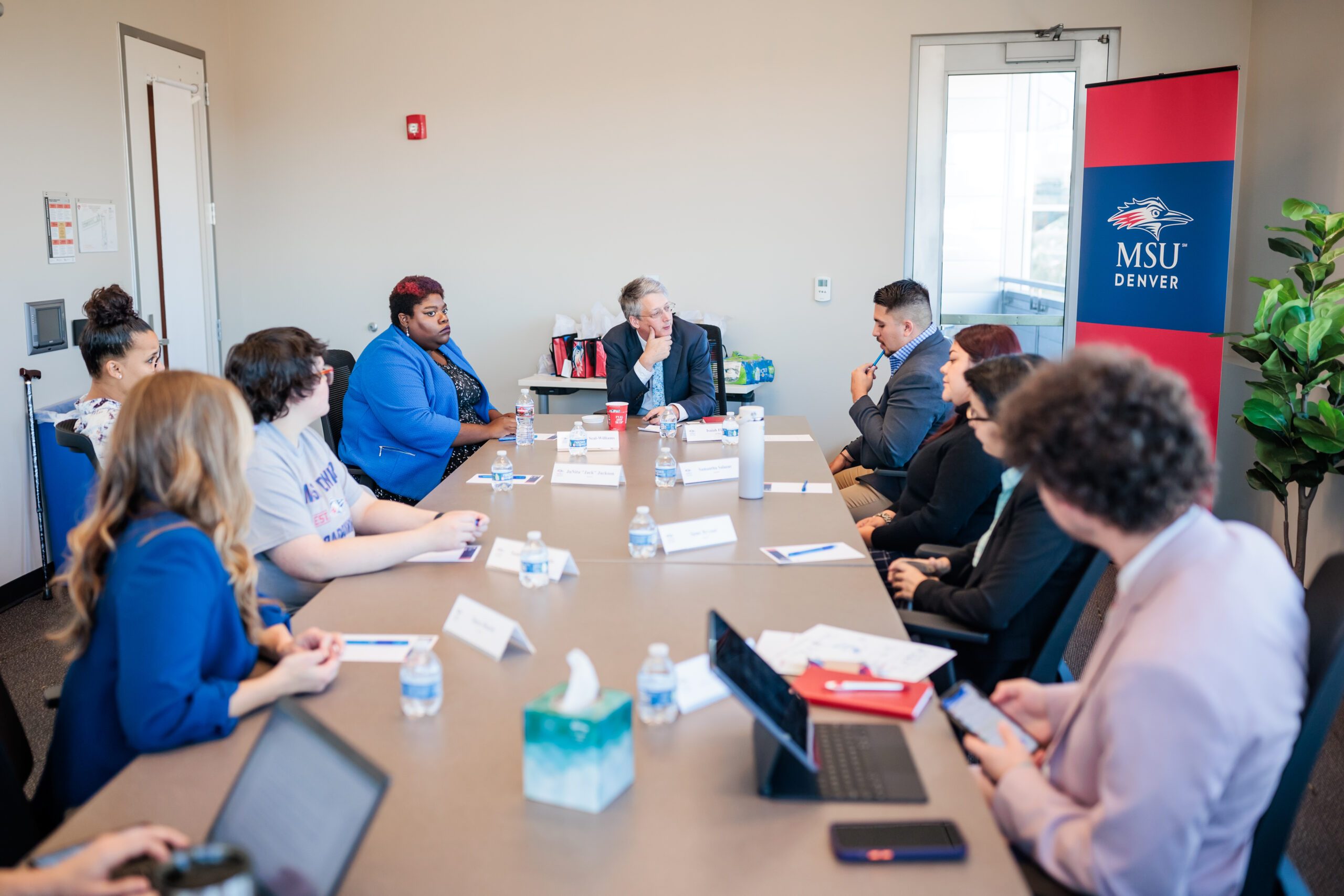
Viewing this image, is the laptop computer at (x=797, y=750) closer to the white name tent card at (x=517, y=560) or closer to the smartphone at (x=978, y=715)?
the smartphone at (x=978, y=715)

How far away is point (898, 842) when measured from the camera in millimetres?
1301

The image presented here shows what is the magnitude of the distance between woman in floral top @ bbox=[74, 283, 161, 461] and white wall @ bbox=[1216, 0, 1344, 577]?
4531 millimetres

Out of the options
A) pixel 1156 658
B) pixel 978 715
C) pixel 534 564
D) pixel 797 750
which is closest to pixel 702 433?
pixel 534 564

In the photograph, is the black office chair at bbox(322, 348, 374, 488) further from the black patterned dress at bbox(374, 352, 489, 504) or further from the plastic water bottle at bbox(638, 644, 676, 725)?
the plastic water bottle at bbox(638, 644, 676, 725)

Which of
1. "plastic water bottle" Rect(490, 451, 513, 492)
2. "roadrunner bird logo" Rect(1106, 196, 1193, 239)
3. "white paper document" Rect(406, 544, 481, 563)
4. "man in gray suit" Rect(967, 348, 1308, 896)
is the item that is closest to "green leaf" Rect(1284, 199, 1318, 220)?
"roadrunner bird logo" Rect(1106, 196, 1193, 239)

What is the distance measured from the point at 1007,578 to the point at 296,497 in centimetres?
158

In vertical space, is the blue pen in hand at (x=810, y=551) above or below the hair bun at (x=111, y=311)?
below

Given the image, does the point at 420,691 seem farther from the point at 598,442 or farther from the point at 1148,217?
the point at 1148,217

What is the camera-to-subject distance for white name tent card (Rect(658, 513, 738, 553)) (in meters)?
2.57

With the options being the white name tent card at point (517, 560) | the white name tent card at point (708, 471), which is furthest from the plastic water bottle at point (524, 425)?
the white name tent card at point (517, 560)

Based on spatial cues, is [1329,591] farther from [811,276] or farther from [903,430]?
[811,276]

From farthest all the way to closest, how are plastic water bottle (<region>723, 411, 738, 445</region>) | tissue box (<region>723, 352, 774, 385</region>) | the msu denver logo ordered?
1. tissue box (<region>723, 352, 774, 385</region>)
2. the msu denver logo
3. plastic water bottle (<region>723, 411, 738, 445</region>)

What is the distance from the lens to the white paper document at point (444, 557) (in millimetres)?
2494

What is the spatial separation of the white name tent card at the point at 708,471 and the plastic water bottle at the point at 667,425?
1.97ft
